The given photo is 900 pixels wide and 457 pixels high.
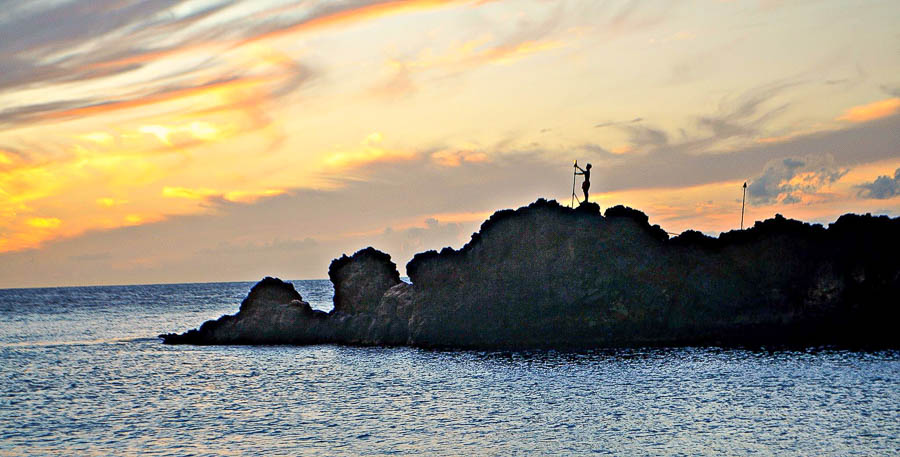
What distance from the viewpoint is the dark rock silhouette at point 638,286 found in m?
51.1

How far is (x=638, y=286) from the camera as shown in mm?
52469

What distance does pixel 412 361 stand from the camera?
153 feet

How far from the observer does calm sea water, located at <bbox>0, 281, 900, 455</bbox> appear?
26.3m

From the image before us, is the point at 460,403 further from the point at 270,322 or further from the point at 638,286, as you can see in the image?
the point at 270,322

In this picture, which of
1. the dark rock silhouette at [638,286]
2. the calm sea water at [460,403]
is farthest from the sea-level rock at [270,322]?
the calm sea water at [460,403]

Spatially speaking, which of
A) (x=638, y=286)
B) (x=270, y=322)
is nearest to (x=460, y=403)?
(x=638, y=286)

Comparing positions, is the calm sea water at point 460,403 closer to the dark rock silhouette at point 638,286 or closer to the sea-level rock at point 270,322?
the dark rock silhouette at point 638,286

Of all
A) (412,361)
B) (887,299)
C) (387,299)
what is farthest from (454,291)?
(887,299)

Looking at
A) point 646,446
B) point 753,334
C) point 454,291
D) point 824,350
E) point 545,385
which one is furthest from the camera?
point 454,291

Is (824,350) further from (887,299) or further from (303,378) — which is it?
(303,378)

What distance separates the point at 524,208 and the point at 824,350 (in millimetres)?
20862

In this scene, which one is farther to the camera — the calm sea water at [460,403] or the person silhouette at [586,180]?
the person silhouette at [586,180]

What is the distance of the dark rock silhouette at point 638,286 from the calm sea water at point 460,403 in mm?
4191

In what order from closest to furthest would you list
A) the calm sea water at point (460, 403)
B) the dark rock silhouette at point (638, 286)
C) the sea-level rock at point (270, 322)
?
the calm sea water at point (460, 403), the dark rock silhouette at point (638, 286), the sea-level rock at point (270, 322)
